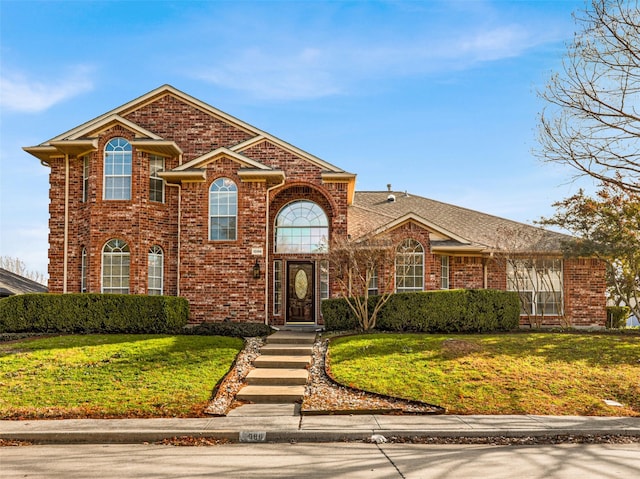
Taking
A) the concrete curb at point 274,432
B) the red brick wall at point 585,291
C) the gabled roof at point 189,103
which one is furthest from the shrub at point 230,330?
the red brick wall at point 585,291

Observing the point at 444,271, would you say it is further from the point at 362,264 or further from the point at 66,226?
the point at 66,226

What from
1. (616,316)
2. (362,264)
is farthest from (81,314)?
(616,316)

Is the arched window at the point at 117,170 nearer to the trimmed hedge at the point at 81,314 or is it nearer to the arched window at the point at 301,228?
the trimmed hedge at the point at 81,314

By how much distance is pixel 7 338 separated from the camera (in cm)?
1709

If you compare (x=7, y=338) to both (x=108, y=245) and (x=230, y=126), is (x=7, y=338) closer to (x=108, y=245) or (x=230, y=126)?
(x=108, y=245)

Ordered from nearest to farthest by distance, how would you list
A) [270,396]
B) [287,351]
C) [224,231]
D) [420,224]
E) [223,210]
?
[270,396] → [287,351] → [224,231] → [223,210] → [420,224]

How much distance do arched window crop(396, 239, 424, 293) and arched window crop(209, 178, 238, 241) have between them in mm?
5861

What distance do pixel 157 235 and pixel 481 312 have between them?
417 inches

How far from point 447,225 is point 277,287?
7.48 metres

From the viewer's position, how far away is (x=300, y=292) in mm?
21844

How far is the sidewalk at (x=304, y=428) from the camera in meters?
9.37

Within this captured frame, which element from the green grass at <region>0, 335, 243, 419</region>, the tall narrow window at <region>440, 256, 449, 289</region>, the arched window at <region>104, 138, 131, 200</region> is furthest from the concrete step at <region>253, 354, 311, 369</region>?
the tall narrow window at <region>440, 256, 449, 289</region>

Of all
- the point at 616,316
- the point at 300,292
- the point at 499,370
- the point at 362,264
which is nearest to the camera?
the point at 499,370

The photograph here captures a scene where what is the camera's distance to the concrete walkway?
9367 millimetres
